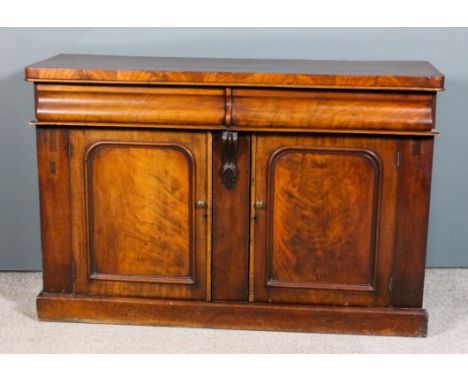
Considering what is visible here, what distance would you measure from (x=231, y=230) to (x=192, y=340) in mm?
396

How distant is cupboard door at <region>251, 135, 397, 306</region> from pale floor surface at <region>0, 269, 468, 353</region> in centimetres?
14

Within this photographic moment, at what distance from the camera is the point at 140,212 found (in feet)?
9.71

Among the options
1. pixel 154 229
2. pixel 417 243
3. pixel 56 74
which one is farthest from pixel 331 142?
pixel 56 74

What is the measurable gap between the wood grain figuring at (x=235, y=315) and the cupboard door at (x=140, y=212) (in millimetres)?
45

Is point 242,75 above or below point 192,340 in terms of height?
above

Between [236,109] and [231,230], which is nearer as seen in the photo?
[236,109]

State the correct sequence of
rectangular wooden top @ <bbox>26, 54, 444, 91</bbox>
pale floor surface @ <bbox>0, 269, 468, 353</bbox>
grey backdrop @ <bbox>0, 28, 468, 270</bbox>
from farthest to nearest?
grey backdrop @ <bbox>0, 28, 468, 270</bbox> < pale floor surface @ <bbox>0, 269, 468, 353</bbox> < rectangular wooden top @ <bbox>26, 54, 444, 91</bbox>

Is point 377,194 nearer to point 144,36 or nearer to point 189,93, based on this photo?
point 189,93

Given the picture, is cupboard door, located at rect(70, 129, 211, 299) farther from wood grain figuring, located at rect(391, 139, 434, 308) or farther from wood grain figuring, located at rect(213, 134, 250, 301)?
wood grain figuring, located at rect(391, 139, 434, 308)

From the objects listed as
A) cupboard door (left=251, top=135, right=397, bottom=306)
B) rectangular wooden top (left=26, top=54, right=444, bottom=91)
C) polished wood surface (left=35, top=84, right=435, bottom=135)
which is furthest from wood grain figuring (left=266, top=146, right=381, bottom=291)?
rectangular wooden top (left=26, top=54, right=444, bottom=91)

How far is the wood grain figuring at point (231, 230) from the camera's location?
2898mm

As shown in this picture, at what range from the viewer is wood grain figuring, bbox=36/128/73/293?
2.93m

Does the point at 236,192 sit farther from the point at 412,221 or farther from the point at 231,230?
the point at 412,221

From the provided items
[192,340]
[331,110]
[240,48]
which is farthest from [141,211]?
[240,48]
